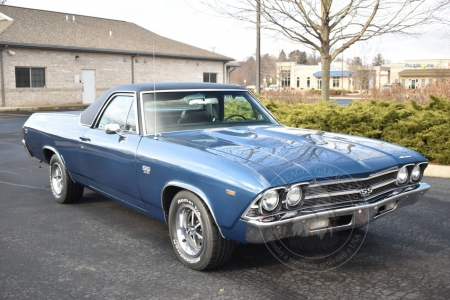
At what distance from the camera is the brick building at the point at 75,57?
30.3 meters

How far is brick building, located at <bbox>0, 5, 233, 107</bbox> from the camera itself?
99.6 ft

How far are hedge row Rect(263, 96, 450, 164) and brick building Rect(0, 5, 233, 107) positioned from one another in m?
24.1

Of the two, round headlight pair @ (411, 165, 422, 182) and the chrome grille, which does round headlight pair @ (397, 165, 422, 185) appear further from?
the chrome grille

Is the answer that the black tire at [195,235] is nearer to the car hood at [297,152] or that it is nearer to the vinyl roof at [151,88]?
the car hood at [297,152]

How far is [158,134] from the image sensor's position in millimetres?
5039

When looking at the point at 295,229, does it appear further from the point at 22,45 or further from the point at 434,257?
the point at 22,45

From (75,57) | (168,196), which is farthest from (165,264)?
(75,57)

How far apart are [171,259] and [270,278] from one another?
0.98 m

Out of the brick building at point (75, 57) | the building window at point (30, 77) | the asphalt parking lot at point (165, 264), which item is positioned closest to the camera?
the asphalt parking lot at point (165, 264)

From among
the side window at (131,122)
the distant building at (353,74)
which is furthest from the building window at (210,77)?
the side window at (131,122)

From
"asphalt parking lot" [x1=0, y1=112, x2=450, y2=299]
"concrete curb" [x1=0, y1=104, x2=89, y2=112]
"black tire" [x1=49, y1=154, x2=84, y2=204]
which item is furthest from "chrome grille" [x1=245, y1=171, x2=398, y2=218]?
"concrete curb" [x1=0, y1=104, x2=89, y2=112]

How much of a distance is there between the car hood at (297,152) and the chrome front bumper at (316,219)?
0.26 meters

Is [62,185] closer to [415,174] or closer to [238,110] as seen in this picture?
[238,110]

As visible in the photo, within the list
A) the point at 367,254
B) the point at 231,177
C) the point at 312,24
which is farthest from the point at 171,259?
the point at 312,24
